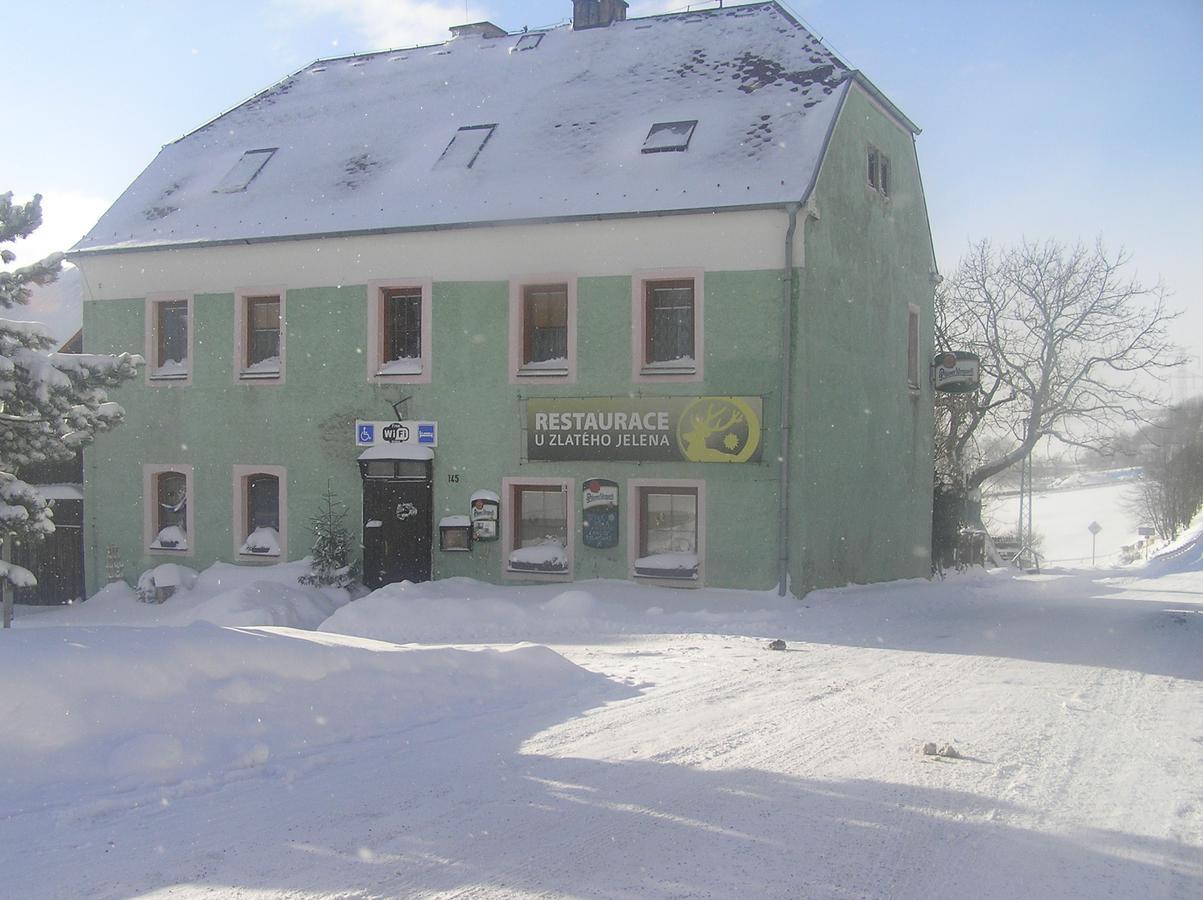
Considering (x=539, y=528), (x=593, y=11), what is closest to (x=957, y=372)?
(x=539, y=528)

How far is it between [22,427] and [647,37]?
48.7 feet

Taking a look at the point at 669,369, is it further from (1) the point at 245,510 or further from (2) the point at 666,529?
(1) the point at 245,510

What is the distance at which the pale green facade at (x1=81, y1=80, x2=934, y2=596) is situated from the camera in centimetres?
1750

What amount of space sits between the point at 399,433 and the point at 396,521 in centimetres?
145

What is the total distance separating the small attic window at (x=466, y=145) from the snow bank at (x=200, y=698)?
1253 centimetres

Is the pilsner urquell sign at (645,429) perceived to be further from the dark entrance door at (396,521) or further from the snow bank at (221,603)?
the snow bank at (221,603)

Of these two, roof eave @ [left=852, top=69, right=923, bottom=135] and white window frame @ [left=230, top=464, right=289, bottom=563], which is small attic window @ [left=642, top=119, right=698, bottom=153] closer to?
roof eave @ [left=852, top=69, right=923, bottom=135]

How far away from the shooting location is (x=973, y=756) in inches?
297

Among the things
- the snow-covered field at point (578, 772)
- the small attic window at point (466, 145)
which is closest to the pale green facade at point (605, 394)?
the small attic window at point (466, 145)

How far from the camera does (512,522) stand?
61.8 ft

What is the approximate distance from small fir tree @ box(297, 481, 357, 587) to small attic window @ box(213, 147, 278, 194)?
6.71 metres

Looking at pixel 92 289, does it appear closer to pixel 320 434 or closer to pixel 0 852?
pixel 320 434

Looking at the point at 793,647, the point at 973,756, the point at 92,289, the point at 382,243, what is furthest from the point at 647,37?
the point at 973,756

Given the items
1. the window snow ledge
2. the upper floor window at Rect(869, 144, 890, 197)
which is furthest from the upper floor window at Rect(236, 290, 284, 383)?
the upper floor window at Rect(869, 144, 890, 197)
